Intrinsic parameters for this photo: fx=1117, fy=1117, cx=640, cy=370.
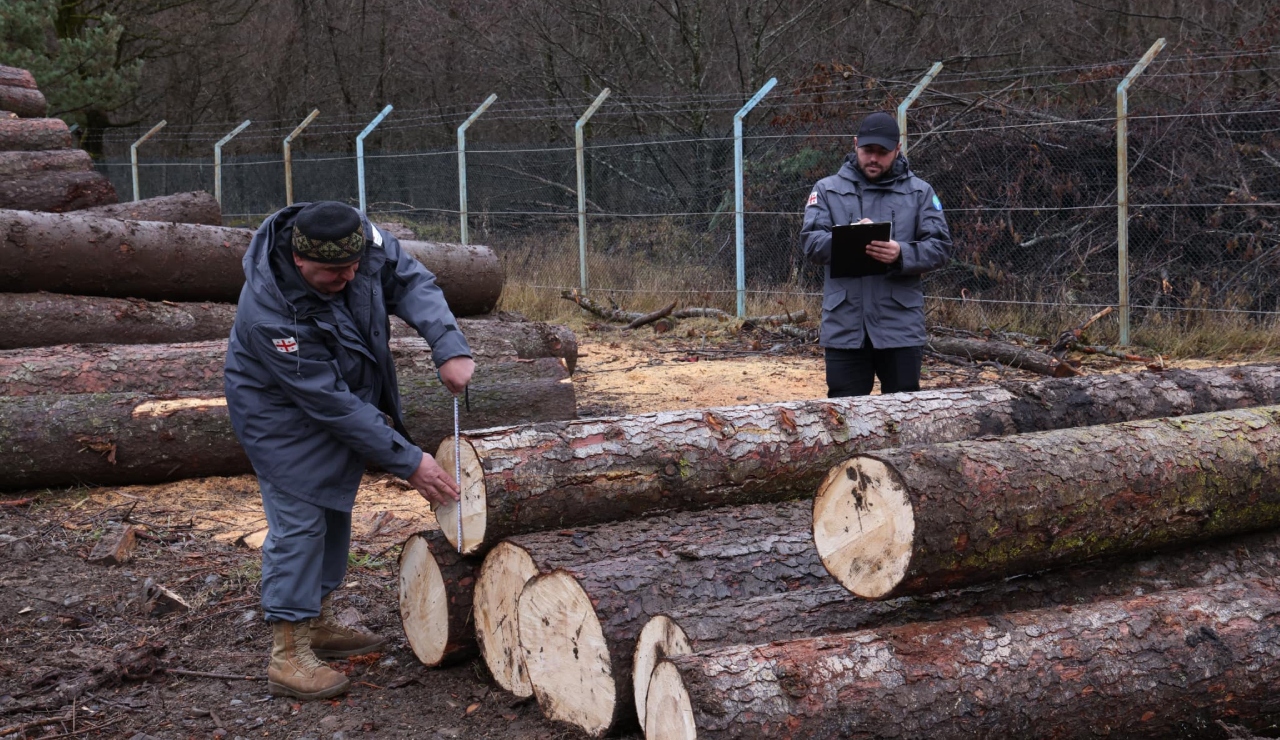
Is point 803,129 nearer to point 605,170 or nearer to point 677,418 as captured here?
point 605,170

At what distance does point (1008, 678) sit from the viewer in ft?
9.79

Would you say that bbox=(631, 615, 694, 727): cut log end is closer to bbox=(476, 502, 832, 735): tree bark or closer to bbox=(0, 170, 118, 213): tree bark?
bbox=(476, 502, 832, 735): tree bark

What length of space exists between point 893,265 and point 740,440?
1.71 m

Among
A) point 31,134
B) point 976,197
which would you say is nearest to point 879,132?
point 976,197

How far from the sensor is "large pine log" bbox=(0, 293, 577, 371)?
7.70 metres

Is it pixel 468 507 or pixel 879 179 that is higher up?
pixel 879 179

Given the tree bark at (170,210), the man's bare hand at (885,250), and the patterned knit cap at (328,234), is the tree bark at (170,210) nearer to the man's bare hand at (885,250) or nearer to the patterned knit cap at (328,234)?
the man's bare hand at (885,250)

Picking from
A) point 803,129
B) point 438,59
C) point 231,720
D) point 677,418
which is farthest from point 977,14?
point 231,720

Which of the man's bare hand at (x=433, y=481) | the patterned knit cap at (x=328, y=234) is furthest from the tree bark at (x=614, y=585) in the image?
the patterned knit cap at (x=328, y=234)

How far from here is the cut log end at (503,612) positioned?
3.72m

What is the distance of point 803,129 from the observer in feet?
44.0

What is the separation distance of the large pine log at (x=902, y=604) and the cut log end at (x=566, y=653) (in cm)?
15

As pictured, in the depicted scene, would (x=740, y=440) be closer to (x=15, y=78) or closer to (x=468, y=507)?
(x=468, y=507)

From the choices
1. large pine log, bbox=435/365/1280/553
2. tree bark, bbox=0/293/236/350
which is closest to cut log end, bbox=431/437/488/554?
large pine log, bbox=435/365/1280/553
